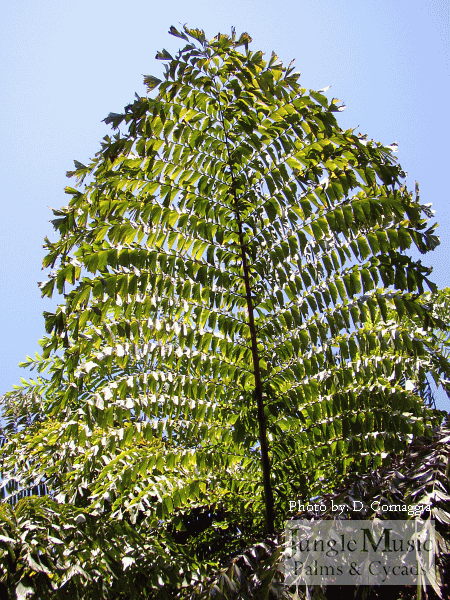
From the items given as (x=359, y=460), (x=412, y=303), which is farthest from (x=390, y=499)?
(x=412, y=303)

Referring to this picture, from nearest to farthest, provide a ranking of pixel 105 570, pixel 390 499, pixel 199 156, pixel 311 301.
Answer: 1. pixel 390 499
2. pixel 105 570
3. pixel 311 301
4. pixel 199 156

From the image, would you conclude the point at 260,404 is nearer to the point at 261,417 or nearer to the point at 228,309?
the point at 261,417

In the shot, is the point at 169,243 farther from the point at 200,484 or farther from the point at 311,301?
the point at 200,484

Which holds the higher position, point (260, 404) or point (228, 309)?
point (228, 309)

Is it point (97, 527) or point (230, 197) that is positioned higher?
point (230, 197)

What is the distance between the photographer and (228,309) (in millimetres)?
2529

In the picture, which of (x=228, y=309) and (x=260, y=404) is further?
(x=228, y=309)

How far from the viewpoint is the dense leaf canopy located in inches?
80.9

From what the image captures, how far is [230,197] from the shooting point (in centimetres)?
257

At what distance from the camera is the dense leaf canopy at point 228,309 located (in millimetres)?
2055

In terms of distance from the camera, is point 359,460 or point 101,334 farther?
point 359,460

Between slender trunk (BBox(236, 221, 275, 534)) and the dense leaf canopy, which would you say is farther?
slender trunk (BBox(236, 221, 275, 534))

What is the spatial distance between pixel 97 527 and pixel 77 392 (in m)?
0.57

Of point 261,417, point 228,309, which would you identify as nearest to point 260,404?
point 261,417
